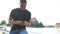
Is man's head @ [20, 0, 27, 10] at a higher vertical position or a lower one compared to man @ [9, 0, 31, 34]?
higher

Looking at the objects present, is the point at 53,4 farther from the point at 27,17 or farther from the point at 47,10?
the point at 27,17

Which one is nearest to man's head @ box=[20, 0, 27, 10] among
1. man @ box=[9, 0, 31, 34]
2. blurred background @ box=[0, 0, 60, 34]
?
man @ box=[9, 0, 31, 34]

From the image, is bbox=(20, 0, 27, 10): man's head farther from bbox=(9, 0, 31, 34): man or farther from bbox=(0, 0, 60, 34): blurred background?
bbox=(0, 0, 60, 34): blurred background

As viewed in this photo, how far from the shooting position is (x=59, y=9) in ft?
8.80

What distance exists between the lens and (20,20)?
1.87 metres

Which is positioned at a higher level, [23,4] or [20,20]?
[23,4]

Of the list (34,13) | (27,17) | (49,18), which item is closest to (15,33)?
(27,17)

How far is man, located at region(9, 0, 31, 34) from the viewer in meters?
1.82

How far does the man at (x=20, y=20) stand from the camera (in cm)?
182

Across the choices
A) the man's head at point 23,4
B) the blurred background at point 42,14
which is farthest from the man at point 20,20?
the blurred background at point 42,14

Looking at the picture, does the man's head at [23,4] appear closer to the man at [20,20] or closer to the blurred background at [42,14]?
the man at [20,20]

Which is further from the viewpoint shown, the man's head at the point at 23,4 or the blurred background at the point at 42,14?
the blurred background at the point at 42,14

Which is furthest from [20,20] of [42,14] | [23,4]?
[42,14]

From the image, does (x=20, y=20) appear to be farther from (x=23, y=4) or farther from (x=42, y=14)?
(x=42, y=14)
